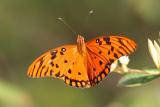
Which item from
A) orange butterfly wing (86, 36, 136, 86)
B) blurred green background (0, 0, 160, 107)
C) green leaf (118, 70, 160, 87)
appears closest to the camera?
green leaf (118, 70, 160, 87)

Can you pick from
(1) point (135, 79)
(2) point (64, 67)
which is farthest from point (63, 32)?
(1) point (135, 79)

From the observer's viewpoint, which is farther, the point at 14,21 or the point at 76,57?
the point at 14,21

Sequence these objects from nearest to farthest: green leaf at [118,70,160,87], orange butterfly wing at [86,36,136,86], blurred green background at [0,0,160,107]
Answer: green leaf at [118,70,160,87] → orange butterfly wing at [86,36,136,86] → blurred green background at [0,0,160,107]

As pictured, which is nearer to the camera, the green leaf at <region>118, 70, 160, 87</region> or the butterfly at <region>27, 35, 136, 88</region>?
the green leaf at <region>118, 70, 160, 87</region>

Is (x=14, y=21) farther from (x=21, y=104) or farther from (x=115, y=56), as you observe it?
(x=115, y=56)

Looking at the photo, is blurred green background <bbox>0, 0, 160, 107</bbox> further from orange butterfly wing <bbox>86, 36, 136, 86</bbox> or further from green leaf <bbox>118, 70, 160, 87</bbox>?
green leaf <bbox>118, 70, 160, 87</bbox>

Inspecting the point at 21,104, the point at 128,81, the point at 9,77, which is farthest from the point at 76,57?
the point at 9,77

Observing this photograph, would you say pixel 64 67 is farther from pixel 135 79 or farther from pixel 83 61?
pixel 135 79

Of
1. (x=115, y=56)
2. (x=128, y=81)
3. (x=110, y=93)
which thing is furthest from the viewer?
(x=110, y=93)

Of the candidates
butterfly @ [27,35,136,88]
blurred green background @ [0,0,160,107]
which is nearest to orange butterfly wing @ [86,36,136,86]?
butterfly @ [27,35,136,88]
